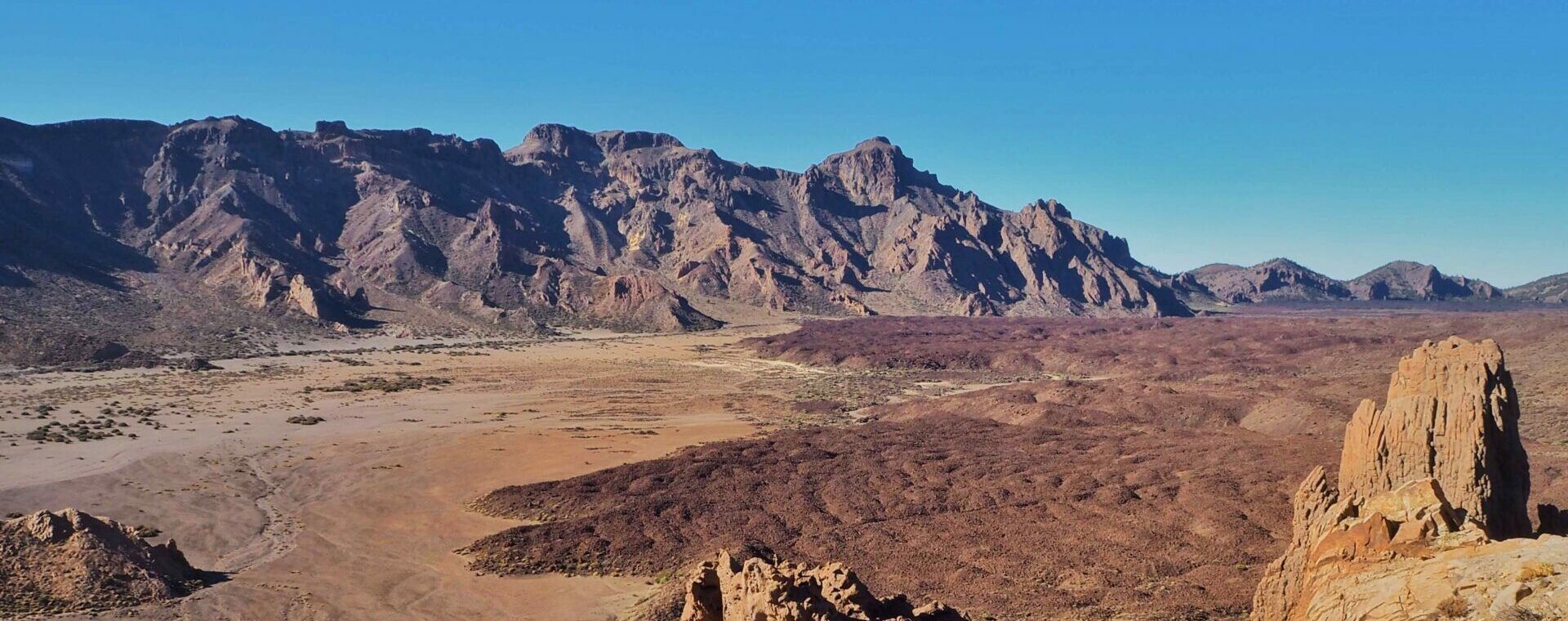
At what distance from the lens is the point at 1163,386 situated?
5103cm

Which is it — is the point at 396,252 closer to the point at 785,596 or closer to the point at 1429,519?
the point at 785,596

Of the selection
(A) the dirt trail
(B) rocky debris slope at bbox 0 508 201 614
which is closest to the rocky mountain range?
(A) the dirt trail

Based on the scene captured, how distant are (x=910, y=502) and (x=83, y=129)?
167 metres

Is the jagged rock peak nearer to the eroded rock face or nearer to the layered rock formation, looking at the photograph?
the eroded rock face

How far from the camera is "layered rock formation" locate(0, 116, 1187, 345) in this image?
370 ft

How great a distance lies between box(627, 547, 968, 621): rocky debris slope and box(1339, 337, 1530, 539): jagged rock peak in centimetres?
883

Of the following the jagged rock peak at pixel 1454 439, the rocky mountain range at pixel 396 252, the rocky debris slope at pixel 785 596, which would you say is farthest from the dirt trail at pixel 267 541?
the rocky mountain range at pixel 396 252

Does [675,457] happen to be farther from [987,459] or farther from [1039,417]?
[1039,417]

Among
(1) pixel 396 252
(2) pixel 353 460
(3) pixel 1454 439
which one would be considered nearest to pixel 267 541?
(2) pixel 353 460

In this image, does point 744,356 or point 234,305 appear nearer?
point 744,356

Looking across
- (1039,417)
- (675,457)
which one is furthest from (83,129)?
(1039,417)

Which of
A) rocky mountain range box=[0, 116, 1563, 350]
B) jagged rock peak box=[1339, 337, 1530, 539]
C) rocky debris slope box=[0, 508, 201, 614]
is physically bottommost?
rocky debris slope box=[0, 508, 201, 614]

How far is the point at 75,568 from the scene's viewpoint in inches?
794

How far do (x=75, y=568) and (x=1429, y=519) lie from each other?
26.1 m
